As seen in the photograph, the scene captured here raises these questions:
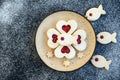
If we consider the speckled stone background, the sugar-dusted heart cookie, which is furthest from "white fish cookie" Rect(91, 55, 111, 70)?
the sugar-dusted heart cookie

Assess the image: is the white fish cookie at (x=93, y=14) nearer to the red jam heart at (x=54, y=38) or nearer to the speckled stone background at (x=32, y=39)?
the speckled stone background at (x=32, y=39)

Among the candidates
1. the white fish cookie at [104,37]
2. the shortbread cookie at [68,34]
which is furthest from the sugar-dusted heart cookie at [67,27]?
the white fish cookie at [104,37]

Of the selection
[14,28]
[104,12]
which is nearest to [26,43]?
[14,28]

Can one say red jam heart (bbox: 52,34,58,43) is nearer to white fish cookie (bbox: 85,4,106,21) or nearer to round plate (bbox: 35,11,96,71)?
round plate (bbox: 35,11,96,71)

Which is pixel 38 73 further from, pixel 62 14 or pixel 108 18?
pixel 108 18

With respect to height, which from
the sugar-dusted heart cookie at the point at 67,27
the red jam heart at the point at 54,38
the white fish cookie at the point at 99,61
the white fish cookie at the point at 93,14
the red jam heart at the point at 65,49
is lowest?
the white fish cookie at the point at 99,61

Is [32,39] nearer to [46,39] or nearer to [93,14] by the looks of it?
[46,39]
